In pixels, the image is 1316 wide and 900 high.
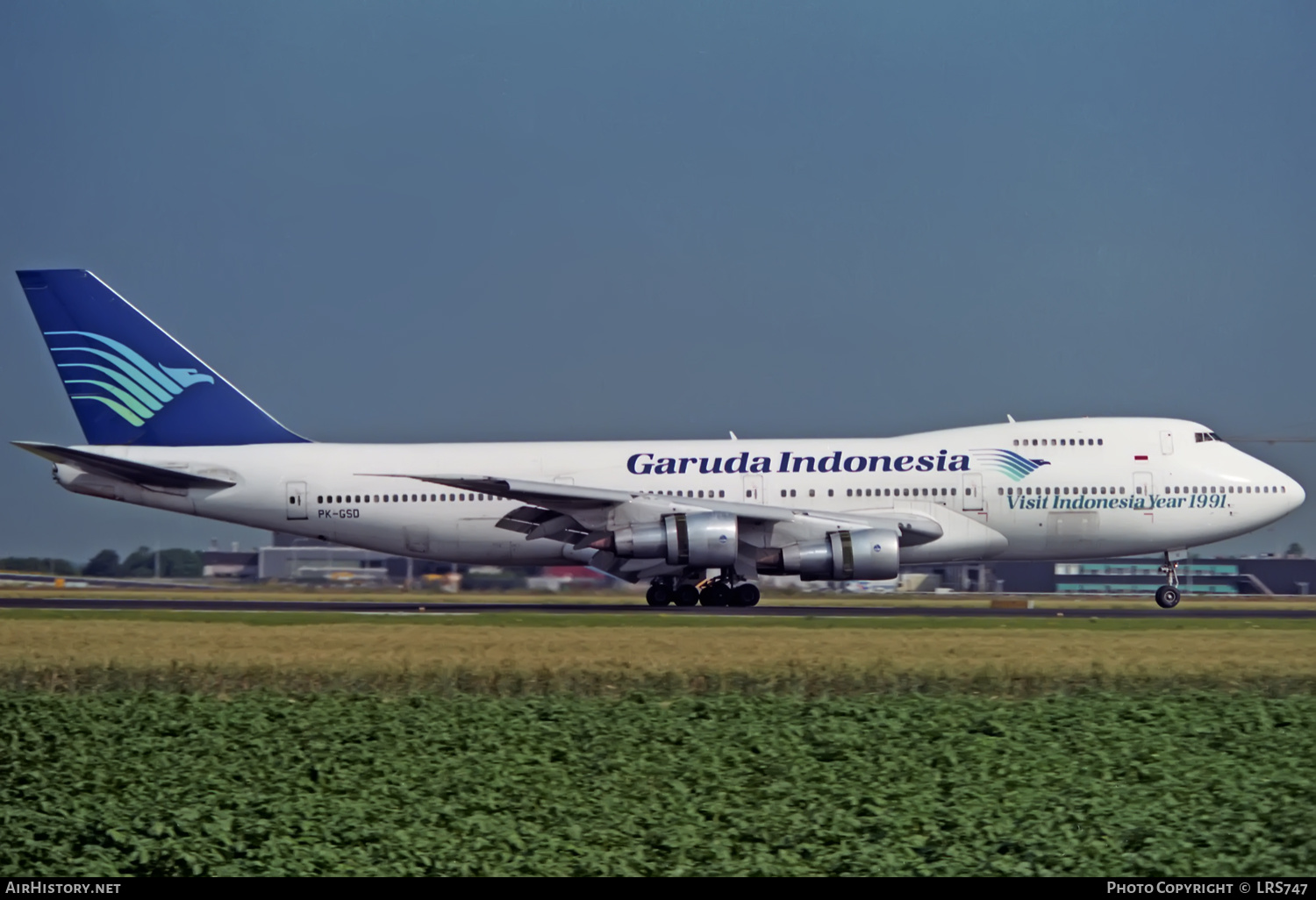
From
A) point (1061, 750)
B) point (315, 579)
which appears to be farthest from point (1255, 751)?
point (315, 579)

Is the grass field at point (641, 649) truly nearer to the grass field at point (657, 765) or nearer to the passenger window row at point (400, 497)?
the grass field at point (657, 765)

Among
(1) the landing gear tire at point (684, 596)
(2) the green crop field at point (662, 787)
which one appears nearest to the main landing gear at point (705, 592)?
(1) the landing gear tire at point (684, 596)

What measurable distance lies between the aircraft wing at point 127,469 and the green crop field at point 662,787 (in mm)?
17807

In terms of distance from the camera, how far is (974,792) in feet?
35.6

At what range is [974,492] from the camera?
32344mm

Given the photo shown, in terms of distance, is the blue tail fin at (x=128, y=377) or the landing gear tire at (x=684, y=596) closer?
the landing gear tire at (x=684, y=596)

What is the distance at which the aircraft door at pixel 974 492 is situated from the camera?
106 feet

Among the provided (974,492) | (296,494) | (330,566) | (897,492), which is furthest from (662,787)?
(330,566)

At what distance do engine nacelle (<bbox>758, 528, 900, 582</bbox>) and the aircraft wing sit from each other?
515 inches

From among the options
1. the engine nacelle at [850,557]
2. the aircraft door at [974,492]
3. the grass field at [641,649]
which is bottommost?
the grass field at [641,649]

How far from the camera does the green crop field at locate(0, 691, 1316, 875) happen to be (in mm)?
9516

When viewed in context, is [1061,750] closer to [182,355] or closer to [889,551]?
[889,551]

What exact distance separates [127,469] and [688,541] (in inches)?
493

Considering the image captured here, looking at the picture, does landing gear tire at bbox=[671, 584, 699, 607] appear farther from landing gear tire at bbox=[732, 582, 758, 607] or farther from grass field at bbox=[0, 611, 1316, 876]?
grass field at bbox=[0, 611, 1316, 876]
